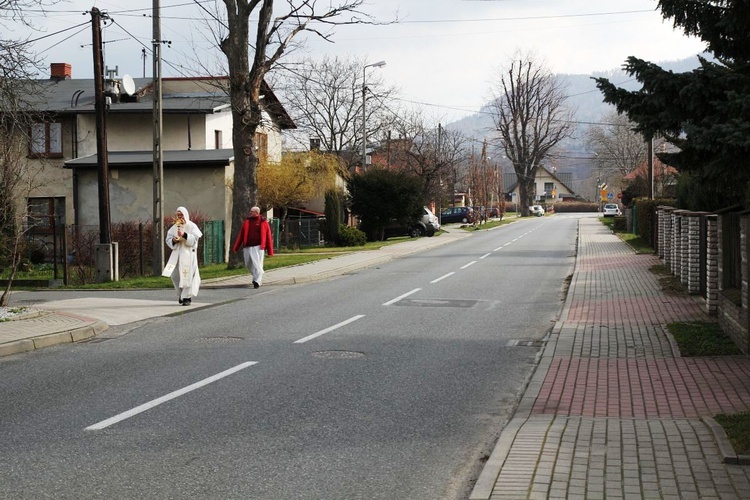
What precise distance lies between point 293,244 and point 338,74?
29108 millimetres

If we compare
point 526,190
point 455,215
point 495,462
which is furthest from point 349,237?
point 526,190

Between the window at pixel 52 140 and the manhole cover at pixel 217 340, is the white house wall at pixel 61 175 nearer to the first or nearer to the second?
the window at pixel 52 140

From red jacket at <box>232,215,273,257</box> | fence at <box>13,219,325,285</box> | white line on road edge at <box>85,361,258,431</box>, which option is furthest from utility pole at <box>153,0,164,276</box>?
white line on road edge at <box>85,361,258,431</box>

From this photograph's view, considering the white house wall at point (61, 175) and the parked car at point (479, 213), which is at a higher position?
the white house wall at point (61, 175)

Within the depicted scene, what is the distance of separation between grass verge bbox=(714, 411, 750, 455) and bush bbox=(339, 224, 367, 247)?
35.1m

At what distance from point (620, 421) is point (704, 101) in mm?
3792

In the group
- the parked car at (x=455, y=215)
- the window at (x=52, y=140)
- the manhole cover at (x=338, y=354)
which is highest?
the window at (x=52, y=140)

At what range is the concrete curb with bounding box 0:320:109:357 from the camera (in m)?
11.1

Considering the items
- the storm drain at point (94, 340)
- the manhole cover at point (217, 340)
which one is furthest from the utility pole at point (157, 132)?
the manhole cover at point (217, 340)

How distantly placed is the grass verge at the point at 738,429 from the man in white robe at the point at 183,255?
11371 millimetres

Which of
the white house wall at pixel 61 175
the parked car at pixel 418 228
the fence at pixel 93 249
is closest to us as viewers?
the fence at pixel 93 249

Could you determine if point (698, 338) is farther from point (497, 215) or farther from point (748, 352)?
point (497, 215)

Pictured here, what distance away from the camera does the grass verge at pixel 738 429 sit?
586 centimetres

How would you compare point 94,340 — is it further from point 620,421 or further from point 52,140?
point 52,140
